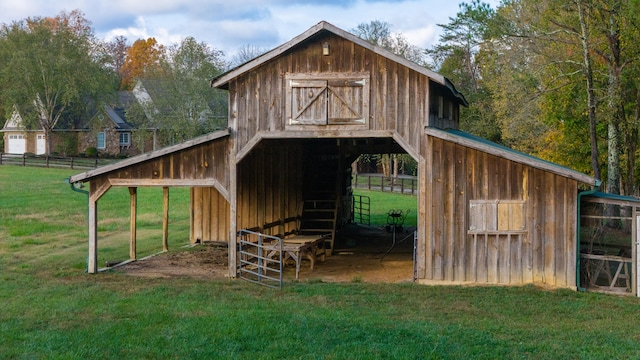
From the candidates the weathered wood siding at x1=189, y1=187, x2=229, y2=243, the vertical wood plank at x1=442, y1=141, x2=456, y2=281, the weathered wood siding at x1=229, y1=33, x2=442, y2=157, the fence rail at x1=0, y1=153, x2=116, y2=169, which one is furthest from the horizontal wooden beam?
the fence rail at x1=0, y1=153, x2=116, y2=169

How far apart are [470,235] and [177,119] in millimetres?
31791

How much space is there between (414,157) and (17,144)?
1980 inches

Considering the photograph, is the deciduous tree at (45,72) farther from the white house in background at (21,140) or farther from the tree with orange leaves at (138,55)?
the tree with orange leaves at (138,55)

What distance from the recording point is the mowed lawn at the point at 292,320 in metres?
9.48

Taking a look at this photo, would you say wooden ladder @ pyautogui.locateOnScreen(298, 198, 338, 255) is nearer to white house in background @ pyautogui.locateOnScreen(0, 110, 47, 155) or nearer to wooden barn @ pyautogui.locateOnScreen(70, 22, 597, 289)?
wooden barn @ pyautogui.locateOnScreen(70, 22, 597, 289)

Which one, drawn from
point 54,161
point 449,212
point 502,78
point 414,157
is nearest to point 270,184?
point 414,157

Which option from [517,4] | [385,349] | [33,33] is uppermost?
[33,33]

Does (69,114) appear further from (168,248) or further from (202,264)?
(202,264)

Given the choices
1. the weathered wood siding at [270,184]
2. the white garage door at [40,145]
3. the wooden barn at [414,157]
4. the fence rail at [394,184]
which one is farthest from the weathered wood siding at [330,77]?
the white garage door at [40,145]

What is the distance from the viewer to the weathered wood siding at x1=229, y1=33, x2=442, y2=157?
15.1 metres

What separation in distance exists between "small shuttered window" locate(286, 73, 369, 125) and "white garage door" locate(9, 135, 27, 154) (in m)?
48.0

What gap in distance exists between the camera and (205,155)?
15969 millimetres

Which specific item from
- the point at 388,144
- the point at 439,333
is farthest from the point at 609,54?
the point at 439,333

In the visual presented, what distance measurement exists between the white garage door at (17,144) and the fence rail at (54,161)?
25.8 feet
